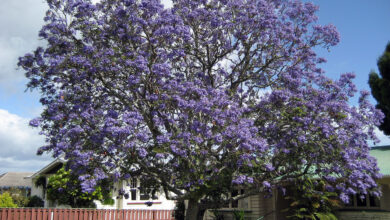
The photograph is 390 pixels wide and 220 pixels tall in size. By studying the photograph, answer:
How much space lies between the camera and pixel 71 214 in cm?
1656

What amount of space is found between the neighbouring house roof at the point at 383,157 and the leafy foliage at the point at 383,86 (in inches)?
203

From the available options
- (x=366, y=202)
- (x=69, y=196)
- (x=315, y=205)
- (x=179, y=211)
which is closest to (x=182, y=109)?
(x=315, y=205)

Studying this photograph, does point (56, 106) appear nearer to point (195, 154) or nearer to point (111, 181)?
point (111, 181)

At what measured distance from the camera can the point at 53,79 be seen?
13.6 metres

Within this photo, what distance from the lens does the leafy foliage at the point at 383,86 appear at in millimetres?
26344

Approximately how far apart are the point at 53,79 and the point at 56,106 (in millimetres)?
1386

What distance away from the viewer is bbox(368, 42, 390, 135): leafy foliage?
2634cm

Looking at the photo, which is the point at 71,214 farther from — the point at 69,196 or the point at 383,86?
the point at 383,86

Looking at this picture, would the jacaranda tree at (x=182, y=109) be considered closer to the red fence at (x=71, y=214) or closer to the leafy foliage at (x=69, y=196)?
the red fence at (x=71, y=214)

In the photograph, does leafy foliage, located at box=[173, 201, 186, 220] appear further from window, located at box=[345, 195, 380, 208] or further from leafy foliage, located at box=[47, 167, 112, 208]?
window, located at box=[345, 195, 380, 208]

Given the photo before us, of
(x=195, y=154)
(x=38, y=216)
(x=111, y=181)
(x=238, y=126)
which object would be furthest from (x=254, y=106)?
(x=38, y=216)

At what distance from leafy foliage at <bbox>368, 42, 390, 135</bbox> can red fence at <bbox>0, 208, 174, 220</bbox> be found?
16416mm

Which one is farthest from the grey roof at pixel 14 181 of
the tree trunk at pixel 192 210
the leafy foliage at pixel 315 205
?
the leafy foliage at pixel 315 205

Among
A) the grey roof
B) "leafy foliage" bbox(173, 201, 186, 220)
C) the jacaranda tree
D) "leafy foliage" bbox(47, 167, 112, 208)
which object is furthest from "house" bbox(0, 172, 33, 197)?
the jacaranda tree
